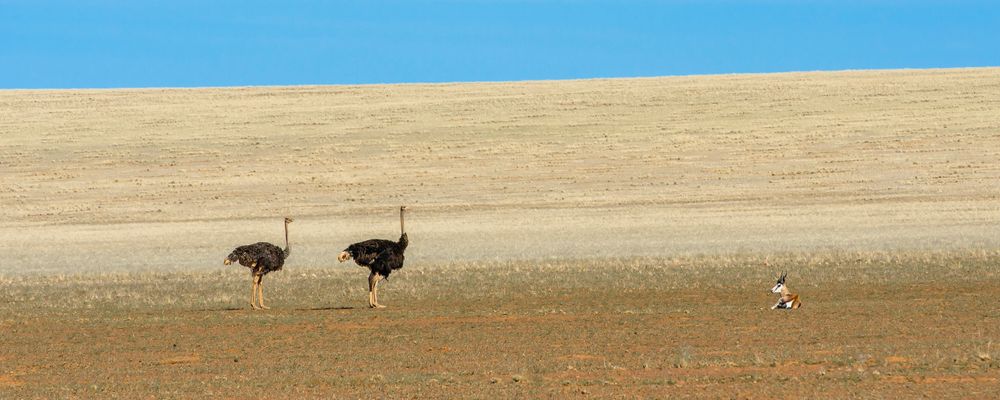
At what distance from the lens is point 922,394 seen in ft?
35.6

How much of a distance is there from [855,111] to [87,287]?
120ft

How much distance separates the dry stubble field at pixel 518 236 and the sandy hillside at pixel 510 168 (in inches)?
7.5

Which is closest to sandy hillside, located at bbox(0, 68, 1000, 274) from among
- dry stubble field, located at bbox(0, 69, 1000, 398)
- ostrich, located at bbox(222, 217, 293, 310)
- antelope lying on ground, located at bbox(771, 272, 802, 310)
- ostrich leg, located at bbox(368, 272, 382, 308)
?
dry stubble field, located at bbox(0, 69, 1000, 398)

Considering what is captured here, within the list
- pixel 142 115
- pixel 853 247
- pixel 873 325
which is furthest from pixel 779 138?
pixel 873 325

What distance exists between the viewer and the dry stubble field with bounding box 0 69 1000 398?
42.8ft

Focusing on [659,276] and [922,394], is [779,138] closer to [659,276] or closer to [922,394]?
[659,276]

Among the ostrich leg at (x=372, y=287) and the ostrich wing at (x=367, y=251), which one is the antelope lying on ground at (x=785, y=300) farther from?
the ostrich leg at (x=372, y=287)

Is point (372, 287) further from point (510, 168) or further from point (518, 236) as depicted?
point (510, 168)

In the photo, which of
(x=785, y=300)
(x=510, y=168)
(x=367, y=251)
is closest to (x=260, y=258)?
(x=367, y=251)

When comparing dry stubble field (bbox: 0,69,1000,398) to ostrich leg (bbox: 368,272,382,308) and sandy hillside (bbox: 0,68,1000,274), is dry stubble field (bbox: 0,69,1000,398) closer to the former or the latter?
sandy hillside (bbox: 0,68,1000,274)

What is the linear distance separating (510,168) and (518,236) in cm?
1277

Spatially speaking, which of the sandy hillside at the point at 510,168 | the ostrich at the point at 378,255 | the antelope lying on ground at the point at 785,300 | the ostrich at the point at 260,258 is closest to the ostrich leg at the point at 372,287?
the ostrich at the point at 378,255

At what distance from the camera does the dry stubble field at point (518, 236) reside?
1305 cm

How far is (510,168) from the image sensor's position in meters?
46.7
